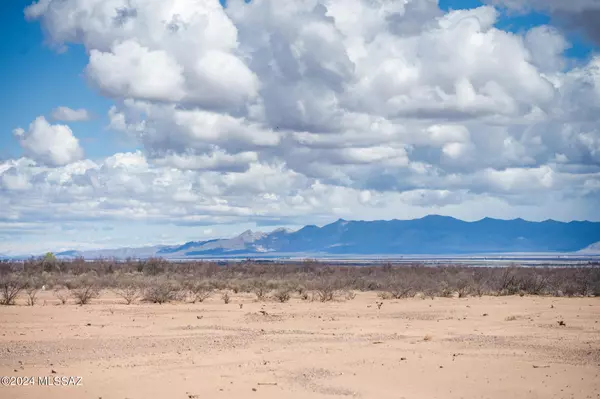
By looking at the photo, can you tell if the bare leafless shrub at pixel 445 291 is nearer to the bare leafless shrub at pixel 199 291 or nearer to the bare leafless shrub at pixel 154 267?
the bare leafless shrub at pixel 199 291

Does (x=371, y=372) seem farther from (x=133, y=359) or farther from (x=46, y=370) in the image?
(x=46, y=370)

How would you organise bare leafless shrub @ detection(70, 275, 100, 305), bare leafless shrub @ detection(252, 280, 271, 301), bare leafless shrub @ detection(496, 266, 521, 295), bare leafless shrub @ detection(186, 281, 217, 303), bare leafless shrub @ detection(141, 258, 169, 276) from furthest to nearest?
bare leafless shrub @ detection(141, 258, 169, 276) < bare leafless shrub @ detection(496, 266, 521, 295) < bare leafless shrub @ detection(252, 280, 271, 301) < bare leafless shrub @ detection(186, 281, 217, 303) < bare leafless shrub @ detection(70, 275, 100, 305)

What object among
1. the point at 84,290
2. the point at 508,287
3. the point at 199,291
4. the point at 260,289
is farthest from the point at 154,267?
the point at 508,287

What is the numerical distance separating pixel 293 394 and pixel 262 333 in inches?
305

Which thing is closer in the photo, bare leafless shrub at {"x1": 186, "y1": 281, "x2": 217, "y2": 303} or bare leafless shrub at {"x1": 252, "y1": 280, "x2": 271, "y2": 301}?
bare leafless shrub at {"x1": 186, "y1": 281, "x2": 217, "y2": 303}

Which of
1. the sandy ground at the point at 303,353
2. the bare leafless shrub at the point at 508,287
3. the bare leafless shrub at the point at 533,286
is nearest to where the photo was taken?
the sandy ground at the point at 303,353

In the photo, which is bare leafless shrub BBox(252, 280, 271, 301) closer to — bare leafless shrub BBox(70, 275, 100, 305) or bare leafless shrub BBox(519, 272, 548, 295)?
bare leafless shrub BBox(70, 275, 100, 305)

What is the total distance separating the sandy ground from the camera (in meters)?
13.1

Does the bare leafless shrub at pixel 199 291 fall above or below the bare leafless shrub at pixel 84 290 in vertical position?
below

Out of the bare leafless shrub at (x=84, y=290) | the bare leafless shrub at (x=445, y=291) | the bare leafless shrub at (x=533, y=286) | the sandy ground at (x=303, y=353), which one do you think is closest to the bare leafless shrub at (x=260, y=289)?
the bare leafless shrub at (x=84, y=290)

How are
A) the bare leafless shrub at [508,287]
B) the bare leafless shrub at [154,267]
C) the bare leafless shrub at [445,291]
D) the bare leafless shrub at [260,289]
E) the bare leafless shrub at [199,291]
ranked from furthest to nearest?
the bare leafless shrub at [154,267]
the bare leafless shrub at [508,287]
the bare leafless shrub at [445,291]
the bare leafless shrub at [260,289]
the bare leafless shrub at [199,291]

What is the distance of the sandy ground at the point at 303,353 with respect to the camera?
13.1 m

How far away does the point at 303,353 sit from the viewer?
1670 cm

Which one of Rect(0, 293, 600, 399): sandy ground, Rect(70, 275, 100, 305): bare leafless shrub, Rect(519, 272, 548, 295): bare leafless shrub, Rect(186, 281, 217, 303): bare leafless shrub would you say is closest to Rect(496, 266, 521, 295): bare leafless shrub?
Rect(519, 272, 548, 295): bare leafless shrub
